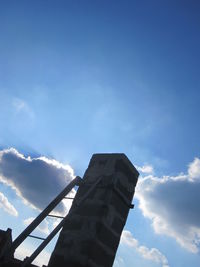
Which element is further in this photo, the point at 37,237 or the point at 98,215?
the point at 98,215

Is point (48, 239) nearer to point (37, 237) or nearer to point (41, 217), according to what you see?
point (37, 237)

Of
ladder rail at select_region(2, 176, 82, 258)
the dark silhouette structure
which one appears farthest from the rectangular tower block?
ladder rail at select_region(2, 176, 82, 258)

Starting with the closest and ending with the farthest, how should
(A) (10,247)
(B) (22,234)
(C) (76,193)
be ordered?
(A) (10,247) → (B) (22,234) → (C) (76,193)

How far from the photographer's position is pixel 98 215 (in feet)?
24.9

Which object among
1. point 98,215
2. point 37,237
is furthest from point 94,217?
point 37,237

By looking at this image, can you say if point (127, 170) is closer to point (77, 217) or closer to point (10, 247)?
point (77, 217)

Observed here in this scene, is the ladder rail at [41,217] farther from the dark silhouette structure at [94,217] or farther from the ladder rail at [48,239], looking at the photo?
the ladder rail at [48,239]

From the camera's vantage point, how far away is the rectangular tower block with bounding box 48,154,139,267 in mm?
7238

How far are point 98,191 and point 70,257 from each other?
2061mm

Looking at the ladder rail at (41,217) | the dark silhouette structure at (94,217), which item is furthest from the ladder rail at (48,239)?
the ladder rail at (41,217)

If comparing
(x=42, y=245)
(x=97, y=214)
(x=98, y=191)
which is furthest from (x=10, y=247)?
(x=98, y=191)

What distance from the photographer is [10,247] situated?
6.12 meters

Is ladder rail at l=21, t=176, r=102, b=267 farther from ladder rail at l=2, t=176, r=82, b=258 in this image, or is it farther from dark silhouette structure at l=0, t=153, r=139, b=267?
ladder rail at l=2, t=176, r=82, b=258

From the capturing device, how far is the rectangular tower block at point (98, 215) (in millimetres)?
7238
